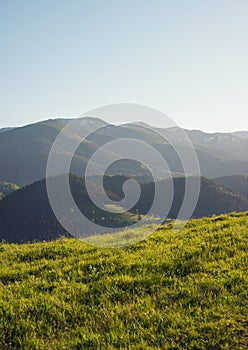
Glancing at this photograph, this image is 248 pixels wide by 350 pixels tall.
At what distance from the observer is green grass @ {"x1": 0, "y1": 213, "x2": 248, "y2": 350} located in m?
6.15

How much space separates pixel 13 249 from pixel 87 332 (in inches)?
300

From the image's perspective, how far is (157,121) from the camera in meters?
14.6

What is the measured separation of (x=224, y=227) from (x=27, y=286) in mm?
8320

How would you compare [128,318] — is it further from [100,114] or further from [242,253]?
[100,114]

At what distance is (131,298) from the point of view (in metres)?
7.65

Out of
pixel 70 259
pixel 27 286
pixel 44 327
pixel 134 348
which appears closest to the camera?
pixel 134 348

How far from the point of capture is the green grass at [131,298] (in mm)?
6152

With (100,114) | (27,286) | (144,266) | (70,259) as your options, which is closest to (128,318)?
(144,266)

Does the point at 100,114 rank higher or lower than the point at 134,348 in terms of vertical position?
higher

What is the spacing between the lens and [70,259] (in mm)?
10727

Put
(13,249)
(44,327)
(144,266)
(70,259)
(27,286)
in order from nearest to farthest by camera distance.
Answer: (44,327), (27,286), (144,266), (70,259), (13,249)

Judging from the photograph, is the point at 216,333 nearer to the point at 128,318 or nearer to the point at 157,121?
the point at 128,318

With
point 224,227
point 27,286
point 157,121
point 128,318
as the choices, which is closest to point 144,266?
point 128,318

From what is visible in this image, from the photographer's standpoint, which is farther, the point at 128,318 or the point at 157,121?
the point at 157,121
